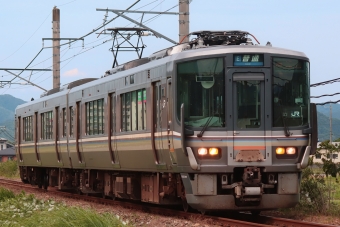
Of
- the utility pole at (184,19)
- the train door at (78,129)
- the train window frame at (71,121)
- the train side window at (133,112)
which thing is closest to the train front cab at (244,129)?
the train side window at (133,112)

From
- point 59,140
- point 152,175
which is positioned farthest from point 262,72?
point 59,140

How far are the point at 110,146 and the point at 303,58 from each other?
582 cm

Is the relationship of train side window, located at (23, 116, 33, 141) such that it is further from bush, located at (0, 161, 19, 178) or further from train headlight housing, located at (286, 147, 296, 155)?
bush, located at (0, 161, 19, 178)

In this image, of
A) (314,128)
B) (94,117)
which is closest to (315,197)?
(314,128)

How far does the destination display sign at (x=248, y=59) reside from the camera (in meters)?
14.1

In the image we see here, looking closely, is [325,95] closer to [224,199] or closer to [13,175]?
[224,199]

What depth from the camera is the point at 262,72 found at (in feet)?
46.4

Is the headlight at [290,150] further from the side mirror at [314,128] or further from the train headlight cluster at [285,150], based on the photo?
the side mirror at [314,128]

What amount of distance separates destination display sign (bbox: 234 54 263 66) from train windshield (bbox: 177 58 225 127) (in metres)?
0.27

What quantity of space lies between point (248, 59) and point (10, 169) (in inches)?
1266

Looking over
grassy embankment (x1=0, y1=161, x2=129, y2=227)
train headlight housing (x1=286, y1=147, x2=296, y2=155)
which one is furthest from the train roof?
grassy embankment (x1=0, y1=161, x2=129, y2=227)

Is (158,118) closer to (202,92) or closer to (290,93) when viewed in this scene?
(202,92)

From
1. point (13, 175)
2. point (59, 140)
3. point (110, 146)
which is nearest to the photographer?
point (110, 146)

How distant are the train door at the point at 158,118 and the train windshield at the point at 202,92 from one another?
3.67ft
